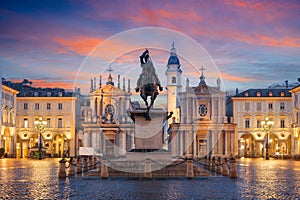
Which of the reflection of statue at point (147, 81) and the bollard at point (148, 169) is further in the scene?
the reflection of statue at point (147, 81)

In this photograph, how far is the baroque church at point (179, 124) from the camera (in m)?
86.9

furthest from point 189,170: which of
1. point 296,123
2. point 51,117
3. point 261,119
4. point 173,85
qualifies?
point 173,85

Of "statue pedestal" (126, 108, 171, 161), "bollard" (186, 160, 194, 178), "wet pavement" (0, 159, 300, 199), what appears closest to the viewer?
Result: "wet pavement" (0, 159, 300, 199)

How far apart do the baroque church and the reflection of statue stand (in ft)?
182

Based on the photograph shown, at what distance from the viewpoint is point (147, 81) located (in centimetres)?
2906

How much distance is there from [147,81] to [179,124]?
196 ft

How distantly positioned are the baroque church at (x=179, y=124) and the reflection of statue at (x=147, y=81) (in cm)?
5539

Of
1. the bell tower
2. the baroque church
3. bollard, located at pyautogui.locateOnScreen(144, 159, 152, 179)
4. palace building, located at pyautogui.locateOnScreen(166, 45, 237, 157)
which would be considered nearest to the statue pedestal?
bollard, located at pyautogui.locateOnScreen(144, 159, 152, 179)

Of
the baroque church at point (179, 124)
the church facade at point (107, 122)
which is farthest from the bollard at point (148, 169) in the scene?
the church facade at point (107, 122)

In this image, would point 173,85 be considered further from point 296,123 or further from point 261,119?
point 296,123

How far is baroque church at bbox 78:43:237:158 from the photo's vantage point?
3423 inches

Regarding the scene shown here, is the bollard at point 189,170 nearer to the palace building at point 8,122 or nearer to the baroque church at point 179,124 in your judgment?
the palace building at point 8,122

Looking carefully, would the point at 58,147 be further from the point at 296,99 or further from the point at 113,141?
the point at 296,99

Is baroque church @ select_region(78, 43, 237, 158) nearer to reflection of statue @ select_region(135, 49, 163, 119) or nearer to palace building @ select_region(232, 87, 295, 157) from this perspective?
palace building @ select_region(232, 87, 295, 157)
